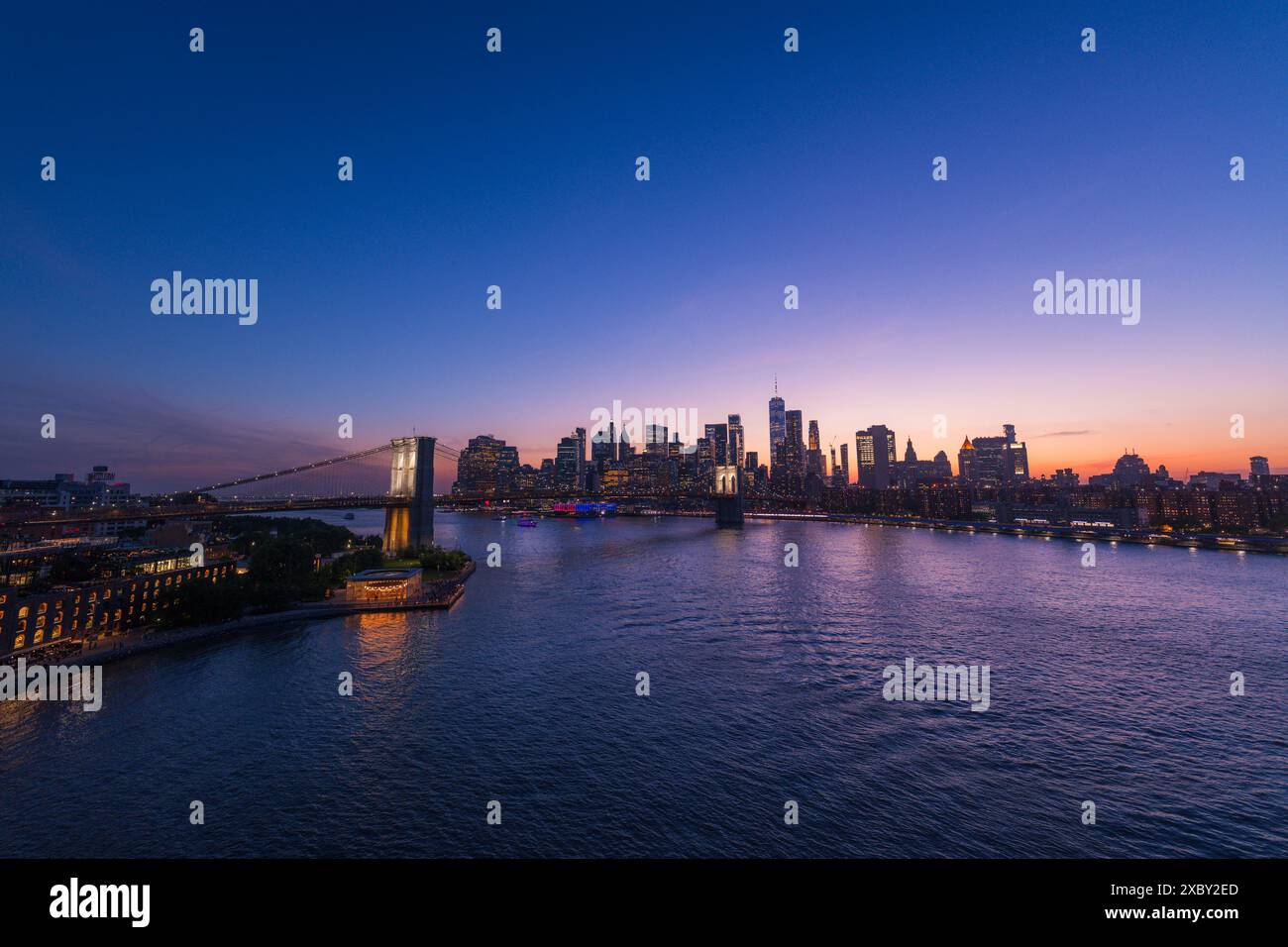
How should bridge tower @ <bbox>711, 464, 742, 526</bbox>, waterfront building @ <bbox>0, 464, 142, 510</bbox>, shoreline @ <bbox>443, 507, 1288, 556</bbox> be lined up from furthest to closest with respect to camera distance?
bridge tower @ <bbox>711, 464, 742, 526</bbox> < waterfront building @ <bbox>0, 464, 142, 510</bbox> < shoreline @ <bbox>443, 507, 1288, 556</bbox>

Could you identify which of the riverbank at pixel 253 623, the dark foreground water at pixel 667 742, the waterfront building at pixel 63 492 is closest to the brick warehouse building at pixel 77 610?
the riverbank at pixel 253 623

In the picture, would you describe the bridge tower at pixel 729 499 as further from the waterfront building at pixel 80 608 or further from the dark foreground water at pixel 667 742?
the waterfront building at pixel 80 608

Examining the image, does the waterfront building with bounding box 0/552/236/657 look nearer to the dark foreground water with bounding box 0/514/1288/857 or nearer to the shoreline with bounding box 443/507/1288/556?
the dark foreground water with bounding box 0/514/1288/857

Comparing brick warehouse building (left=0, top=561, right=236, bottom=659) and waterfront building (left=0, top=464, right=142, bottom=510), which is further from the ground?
waterfront building (left=0, top=464, right=142, bottom=510)

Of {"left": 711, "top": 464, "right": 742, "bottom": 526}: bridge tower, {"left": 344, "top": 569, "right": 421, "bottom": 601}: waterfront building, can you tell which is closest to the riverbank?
{"left": 344, "top": 569, "right": 421, "bottom": 601}: waterfront building
